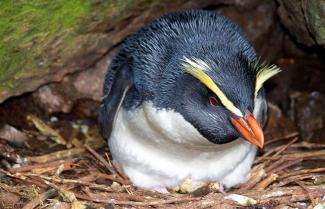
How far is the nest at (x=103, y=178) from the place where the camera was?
14.9ft

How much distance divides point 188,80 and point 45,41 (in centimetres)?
127

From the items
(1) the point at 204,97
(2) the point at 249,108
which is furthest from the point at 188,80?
(2) the point at 249,108

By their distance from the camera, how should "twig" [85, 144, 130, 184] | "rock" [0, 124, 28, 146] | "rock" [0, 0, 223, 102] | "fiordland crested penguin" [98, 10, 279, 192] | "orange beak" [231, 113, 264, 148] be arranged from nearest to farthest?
"orange beak" [231, 113, 264, 148], "fiordland crested penguin" [98, 10, 279, 192], "rock" [0, 0, 223, 102], "twig" [85, 144, 130, 184], "rock" [0, 124, 28, 146]

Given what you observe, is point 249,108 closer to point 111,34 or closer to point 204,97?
point 204,97

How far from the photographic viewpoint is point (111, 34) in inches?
218

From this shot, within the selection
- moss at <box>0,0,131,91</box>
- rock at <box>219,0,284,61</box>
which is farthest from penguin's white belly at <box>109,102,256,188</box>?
rock at <box>219,0,284,61</box>

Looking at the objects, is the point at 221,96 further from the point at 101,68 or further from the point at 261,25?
the point at 261,25

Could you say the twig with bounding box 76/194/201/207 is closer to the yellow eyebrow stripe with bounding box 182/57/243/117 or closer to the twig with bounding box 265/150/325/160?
the yellow eyebrow stripe with bounding box 182/57/243/117

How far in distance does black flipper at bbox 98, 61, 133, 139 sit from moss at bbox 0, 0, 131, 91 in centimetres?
42

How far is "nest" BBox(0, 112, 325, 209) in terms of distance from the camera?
4543 mm

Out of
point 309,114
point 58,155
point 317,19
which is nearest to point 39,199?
point 58,155

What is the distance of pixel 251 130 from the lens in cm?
399

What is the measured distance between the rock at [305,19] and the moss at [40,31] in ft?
4.16

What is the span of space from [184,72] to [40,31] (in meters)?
1.18
